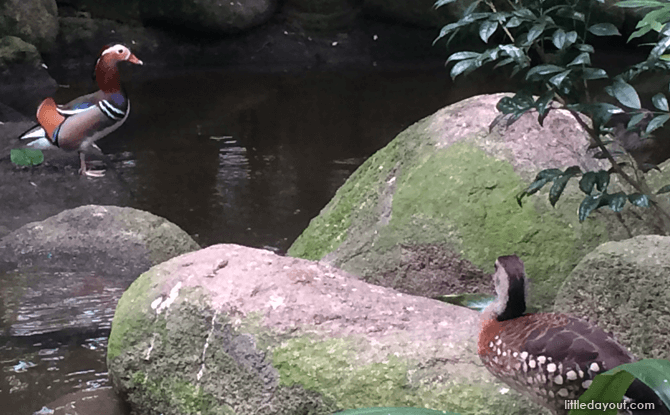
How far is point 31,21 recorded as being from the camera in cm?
770

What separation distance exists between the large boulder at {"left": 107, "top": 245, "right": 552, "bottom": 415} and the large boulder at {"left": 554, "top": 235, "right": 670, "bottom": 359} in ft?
1.05

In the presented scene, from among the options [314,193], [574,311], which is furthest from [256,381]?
[314,193]

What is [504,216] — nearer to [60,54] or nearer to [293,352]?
[293,352]

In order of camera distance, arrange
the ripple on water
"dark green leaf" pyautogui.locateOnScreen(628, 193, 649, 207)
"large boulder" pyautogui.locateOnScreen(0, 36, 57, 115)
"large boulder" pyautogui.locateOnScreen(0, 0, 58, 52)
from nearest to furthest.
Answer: "dark green leaf" pyautogui.locateOnScreen(628, 193, 649, 207) → the ripple on water → "large boulder" pyautogui.locateOnScreen(0, 36, 57, 115) → "large boulder" pyautogui.locateOnScreen(0, 0, 58, 52)

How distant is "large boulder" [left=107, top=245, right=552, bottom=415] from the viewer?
172 cm

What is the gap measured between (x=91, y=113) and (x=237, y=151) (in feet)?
4.49

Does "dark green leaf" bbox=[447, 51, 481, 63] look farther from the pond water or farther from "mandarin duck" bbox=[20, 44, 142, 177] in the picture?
"mandarin duck" bbox=[20, 44, 142, 177]

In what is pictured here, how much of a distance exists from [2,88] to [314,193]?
13.5 ft

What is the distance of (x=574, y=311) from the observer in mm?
1915

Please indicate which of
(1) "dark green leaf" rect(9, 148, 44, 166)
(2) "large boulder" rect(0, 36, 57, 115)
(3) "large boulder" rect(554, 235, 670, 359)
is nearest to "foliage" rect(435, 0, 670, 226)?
(3) "large boulder" rect(554, 235, 670, 359)

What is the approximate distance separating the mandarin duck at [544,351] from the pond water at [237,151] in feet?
4.73

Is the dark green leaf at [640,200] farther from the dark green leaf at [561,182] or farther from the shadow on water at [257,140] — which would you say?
the shadow on water at [257,140]

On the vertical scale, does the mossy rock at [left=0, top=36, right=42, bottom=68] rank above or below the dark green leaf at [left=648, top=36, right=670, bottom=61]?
below

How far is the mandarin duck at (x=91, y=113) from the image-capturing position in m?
4.26
